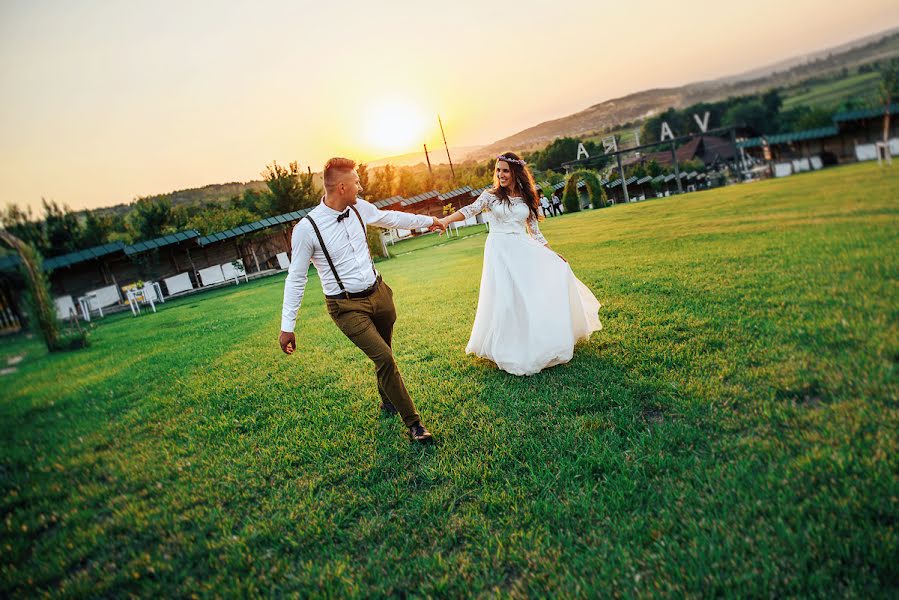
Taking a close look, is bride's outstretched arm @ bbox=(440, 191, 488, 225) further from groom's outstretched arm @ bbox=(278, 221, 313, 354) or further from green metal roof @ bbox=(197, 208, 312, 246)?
green metal roof @ bbox=(197, 208, 312, 246)

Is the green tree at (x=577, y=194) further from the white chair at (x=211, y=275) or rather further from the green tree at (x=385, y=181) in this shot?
the green tree at (x=385, y=181)

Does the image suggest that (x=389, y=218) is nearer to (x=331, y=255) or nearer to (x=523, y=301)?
(x=331, y=255)

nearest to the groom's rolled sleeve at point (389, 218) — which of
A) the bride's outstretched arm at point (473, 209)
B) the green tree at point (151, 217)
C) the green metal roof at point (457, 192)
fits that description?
the bride's outstretched arm at point (473, 209)

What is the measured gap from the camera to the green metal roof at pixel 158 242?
26248 millimetres

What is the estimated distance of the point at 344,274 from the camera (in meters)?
3.98

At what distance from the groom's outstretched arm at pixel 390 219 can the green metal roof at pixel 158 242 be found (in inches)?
1060

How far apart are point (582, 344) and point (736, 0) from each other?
9024 millimetres

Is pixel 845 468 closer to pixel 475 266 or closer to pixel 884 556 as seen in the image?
pixel 884 556

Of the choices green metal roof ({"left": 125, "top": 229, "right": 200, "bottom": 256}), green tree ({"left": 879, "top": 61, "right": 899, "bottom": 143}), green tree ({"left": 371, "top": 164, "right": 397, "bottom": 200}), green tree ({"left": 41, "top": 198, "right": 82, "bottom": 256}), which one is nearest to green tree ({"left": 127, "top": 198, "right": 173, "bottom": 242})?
green metal roof ({"left": 125, "top": 229, "right": 200, "bottom": 256})

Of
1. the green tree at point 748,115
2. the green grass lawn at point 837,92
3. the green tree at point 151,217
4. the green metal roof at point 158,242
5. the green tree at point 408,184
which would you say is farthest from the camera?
the green tree at point 408,184

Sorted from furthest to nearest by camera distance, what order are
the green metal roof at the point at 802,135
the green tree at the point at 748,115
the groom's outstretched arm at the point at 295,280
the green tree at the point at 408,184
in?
the green tree at the point at 408,184, the green tree at the point at 748,115, the green metal roof at the point at 802,135, the groom's outstretched arm at the point at 295,280

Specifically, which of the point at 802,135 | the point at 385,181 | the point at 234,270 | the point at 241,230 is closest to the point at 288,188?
the point at 241,230

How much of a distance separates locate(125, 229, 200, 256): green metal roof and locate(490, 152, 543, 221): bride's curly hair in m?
27.3

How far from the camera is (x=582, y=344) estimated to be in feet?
17.7
